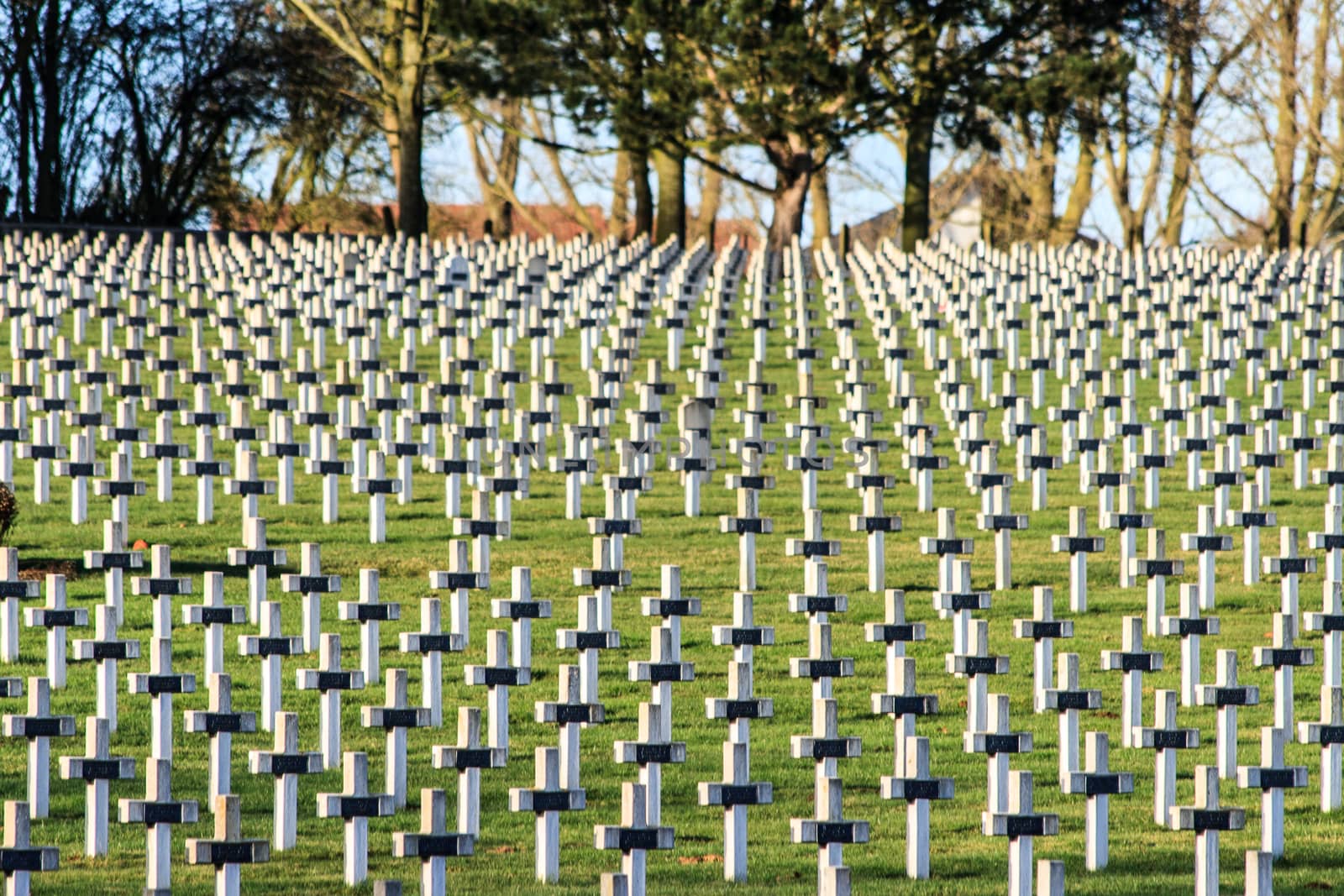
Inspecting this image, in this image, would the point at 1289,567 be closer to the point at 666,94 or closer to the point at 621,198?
the point at 666,94

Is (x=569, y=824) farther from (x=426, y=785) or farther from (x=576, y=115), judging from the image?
(x=576, y=115)

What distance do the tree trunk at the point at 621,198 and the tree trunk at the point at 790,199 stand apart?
12.9m

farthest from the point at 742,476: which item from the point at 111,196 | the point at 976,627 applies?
the point at 111,196

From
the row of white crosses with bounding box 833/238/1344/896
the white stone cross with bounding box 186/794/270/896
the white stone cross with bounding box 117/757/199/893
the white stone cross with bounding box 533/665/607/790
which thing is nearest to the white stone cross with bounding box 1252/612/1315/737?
the row of white crosses with bounding box 833/238/1344/896

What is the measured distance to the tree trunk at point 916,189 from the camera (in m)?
37.9

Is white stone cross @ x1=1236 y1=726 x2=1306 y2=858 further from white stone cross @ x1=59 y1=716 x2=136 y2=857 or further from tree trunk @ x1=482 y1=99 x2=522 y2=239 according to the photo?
tree trunk @ x1=482 y1=99 x2=522 y2=239

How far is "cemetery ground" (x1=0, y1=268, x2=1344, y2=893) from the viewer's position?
7.38m

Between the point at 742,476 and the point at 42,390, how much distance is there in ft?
22.6

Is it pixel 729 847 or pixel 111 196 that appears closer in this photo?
pixel 729 847

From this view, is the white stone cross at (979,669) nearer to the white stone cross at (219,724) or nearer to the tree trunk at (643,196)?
the white stone cross at (219,724)

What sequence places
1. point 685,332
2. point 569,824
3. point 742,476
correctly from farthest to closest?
point 685,332
point 742,476
point 569,824

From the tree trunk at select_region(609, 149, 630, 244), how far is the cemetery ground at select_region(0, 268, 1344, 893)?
35.6m

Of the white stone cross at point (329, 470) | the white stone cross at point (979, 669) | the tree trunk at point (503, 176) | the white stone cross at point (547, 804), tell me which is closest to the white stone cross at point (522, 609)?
the white stone cross at point (547, 804)

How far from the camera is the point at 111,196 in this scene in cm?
4262
